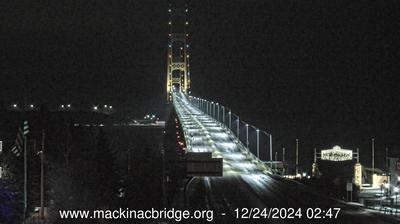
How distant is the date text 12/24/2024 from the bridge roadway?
15.7 inches

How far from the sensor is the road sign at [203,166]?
38.9 meters

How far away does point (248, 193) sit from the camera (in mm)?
44531

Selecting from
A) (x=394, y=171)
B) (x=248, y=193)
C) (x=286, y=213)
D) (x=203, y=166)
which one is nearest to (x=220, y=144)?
(x=394, y=171)

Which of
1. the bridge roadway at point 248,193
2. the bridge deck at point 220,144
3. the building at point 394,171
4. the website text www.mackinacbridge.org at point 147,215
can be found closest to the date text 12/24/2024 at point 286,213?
the bridge roadway at point 248,193

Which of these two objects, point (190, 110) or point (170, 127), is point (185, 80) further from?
point (170, 127)

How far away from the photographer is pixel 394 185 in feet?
180

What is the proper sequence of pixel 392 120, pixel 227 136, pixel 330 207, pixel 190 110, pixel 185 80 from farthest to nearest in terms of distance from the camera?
pixel 185 80, pixel 392 120, pixel 190 110, pixel 227 136, pixel 330 207

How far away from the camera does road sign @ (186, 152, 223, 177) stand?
128ft

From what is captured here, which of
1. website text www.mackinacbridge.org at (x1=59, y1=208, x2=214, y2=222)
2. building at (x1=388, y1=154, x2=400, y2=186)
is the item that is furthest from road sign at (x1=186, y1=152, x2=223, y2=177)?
building at (x1=388, y1=154, x2=400, y2=186)

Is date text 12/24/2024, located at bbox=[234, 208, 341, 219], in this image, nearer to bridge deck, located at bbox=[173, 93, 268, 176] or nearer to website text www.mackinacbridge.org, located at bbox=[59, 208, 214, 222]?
website text www.mackinacbridge.org, located at bbox=[59, 208, 214, 222]

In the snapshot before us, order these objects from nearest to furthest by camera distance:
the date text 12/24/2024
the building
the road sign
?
the date text 12/24/2024, the road sign, the building

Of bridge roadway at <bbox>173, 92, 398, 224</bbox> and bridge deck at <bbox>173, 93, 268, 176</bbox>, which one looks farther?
bridge deck at <bbox>173, 93, 268, 176</bbox>

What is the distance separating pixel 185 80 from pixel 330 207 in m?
136

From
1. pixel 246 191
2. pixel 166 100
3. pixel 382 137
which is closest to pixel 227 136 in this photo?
pixel 382 137
